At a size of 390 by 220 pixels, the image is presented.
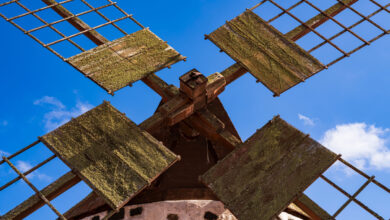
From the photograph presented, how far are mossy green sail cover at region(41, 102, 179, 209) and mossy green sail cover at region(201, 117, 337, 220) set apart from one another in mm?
852

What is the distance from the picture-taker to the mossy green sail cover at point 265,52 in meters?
10.4

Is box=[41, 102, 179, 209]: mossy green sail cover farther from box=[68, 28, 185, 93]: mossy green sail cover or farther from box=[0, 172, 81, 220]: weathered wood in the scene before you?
box=[68, 28, 185, 93]: mossy green sail cover

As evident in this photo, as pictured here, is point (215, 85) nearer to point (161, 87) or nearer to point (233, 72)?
point (233, 72)

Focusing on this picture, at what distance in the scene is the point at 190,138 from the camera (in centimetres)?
1075

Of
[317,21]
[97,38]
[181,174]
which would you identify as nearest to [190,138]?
[181,174]

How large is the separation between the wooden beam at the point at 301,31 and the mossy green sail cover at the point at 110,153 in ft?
6.59

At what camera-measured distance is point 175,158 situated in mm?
9031

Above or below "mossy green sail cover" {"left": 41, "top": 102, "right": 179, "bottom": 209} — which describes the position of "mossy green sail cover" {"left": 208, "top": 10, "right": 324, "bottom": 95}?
above

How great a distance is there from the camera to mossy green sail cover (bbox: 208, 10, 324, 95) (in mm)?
10391

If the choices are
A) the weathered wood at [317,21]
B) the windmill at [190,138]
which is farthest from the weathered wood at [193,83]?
the weathered wood at [317,21]

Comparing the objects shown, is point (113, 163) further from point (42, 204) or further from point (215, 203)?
point (215, 203)

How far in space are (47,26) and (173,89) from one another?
260 centimetres

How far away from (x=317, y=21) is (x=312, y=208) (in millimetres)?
4224

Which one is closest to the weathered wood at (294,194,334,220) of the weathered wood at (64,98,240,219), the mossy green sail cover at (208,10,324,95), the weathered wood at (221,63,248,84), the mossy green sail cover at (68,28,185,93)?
the weathered wood at (64,98,240,219)
